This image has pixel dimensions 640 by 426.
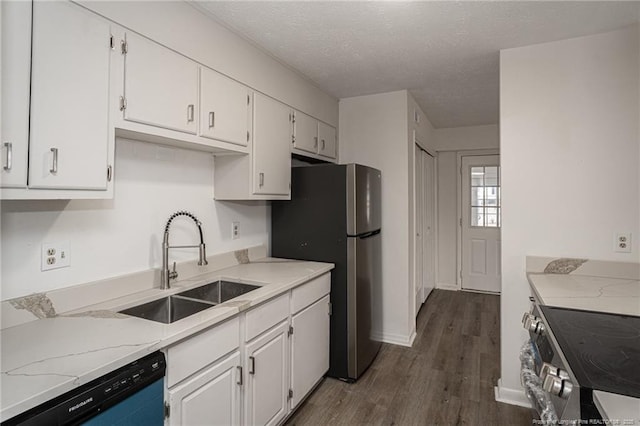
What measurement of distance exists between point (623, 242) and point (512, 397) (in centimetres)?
123

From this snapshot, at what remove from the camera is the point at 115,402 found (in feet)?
3.50

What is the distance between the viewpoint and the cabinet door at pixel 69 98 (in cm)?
117

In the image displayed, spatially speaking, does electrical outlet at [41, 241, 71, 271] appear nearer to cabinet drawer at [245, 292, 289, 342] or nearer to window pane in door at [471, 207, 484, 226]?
cabinet drawer at [245, 292, 289, 342]

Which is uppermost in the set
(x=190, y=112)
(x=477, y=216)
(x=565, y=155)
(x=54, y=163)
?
(x=190, y=112)

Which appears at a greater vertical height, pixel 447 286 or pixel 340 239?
pixel 340 239

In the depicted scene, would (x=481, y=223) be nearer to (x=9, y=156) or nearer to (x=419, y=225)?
(x=419, y=225)

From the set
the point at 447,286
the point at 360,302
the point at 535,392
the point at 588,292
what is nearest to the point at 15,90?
the point at 535,392

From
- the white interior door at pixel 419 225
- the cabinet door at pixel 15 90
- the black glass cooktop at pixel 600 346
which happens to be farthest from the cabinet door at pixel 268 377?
the white interior door at pixel 419 225

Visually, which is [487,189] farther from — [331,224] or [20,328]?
[20,328]

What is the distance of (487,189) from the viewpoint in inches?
196

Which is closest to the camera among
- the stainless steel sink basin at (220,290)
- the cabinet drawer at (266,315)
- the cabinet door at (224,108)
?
the cabinet drawer at (266,315)

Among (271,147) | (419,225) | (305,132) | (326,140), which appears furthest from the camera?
(419,225)

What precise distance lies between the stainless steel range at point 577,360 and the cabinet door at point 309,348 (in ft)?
4.06

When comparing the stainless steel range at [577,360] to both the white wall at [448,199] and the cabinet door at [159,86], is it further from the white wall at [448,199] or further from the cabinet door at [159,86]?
the white wall at [448,199]
